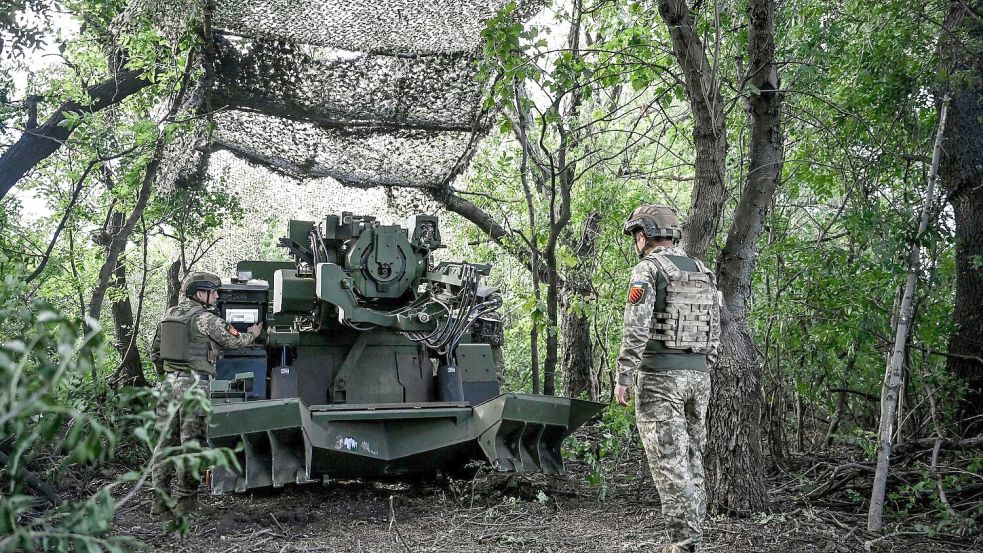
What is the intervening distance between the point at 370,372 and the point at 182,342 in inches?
66.8

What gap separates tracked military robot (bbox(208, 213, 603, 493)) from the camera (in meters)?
6.08

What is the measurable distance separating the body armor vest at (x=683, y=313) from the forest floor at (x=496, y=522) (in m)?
1.19

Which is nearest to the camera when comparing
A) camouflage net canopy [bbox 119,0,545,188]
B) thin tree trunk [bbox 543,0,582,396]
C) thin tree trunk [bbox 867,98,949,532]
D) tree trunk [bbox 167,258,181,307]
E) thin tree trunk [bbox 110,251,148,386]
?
thin tree trunk [bbox 867,98,949,532]

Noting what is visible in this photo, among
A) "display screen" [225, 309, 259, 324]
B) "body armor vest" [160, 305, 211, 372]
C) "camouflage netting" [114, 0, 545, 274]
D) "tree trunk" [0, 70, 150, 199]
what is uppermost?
"camouflage netting" [114, 0, 545, 274]

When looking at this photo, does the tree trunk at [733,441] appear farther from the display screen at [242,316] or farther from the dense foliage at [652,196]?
the display screen at [242,316]

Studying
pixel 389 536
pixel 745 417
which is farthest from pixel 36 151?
pixel 745 417

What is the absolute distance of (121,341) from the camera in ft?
36.8

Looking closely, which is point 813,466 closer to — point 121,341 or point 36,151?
point 36,151

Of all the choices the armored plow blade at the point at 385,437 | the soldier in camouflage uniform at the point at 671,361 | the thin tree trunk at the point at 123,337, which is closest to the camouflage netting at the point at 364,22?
the soldier in camouflage uniform at the point at 671,361

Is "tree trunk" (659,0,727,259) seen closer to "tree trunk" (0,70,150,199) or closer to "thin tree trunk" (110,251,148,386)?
"tree trunk" (0,70,150,199)

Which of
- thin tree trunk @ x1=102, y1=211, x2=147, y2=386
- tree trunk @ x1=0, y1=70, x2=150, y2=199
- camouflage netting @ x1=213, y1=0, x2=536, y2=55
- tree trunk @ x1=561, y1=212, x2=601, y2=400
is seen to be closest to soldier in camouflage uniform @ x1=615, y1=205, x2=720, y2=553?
camouflage netting @ x1=213, y1=0, x2=536, y2=55

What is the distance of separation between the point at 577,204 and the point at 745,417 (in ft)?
15.0

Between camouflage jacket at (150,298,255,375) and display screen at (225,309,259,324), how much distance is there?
210 mm

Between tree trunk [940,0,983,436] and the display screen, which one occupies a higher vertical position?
tree trunk [940,0,983,436]
